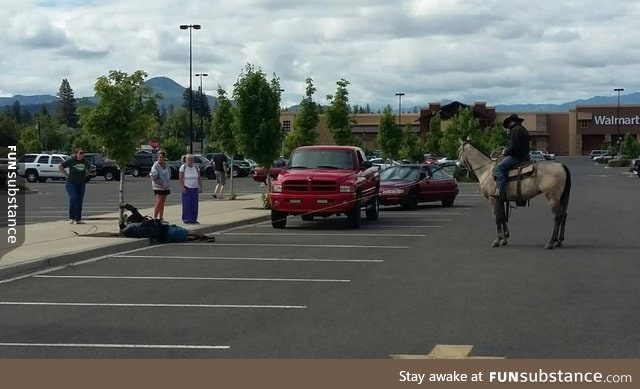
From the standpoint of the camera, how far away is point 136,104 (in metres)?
23.0

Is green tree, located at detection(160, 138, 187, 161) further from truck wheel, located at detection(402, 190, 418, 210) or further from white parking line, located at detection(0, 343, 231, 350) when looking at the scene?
white parking line, located at detection(0, 343, 231, 350)

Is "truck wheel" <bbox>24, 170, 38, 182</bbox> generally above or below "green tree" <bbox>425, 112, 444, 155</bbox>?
below

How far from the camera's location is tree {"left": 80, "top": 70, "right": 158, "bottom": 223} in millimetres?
22562

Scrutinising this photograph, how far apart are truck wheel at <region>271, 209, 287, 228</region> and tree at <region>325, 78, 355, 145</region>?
25.5m

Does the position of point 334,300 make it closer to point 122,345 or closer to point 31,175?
point 122,345

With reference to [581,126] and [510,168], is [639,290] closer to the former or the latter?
[510,168]

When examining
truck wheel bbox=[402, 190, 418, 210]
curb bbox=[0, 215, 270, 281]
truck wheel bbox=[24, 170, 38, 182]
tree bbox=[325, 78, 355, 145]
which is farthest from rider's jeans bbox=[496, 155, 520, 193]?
truck wheel bbox=[24, 170, 38, 182]

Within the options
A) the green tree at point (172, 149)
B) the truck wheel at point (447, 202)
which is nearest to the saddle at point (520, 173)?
the truck wheel at point (447, 202)

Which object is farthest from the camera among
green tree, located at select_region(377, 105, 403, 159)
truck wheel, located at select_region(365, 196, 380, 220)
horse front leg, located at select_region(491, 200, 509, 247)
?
green tree, located at select_region(377, 105, 403, 159)

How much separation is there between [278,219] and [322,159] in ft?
6.82

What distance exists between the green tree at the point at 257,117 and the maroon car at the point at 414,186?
3930mm

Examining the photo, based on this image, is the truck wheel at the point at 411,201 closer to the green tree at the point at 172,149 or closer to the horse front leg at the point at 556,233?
the horse front leg at the point at 556,233

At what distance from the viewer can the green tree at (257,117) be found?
107 feet

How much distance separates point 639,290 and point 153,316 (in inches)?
251
